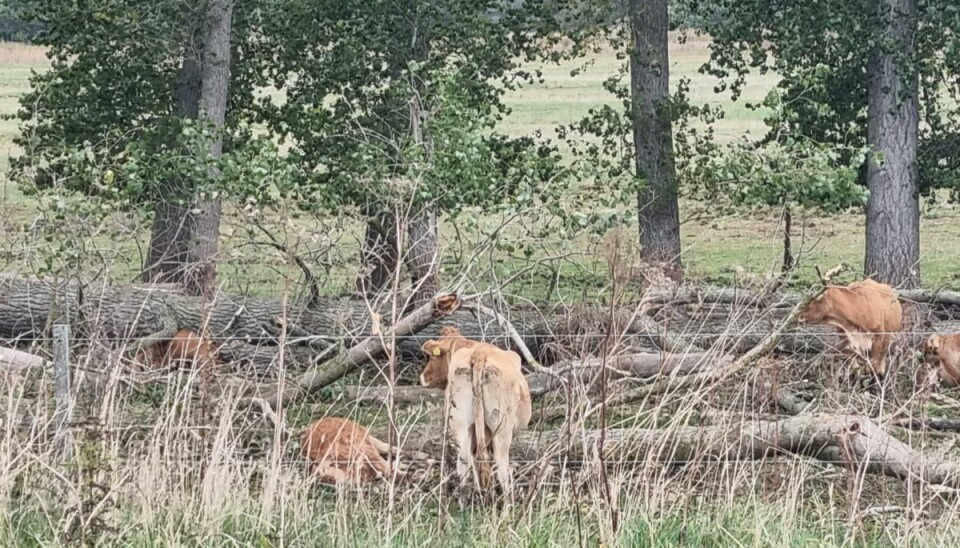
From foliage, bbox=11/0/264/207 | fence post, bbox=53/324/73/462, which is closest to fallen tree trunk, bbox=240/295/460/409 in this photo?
fence post, bbox=53/324/73/462

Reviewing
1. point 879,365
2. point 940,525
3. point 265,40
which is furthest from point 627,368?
point 265,40

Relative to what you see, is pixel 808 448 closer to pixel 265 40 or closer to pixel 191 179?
pixel 191 179

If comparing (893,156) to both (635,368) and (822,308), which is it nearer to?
(822,308)

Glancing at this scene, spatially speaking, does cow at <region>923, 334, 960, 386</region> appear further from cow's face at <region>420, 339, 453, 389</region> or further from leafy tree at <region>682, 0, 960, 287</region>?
leafy tree at <region>682, 0, 960, 287</region>

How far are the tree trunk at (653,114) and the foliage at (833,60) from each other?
63cm


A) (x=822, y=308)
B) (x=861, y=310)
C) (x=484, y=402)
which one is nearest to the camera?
(x=484, y=402)

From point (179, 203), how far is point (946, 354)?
8627 millimetres

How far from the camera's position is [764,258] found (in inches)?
862

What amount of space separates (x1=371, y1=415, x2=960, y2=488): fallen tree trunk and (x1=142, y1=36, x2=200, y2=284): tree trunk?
807 centimetres

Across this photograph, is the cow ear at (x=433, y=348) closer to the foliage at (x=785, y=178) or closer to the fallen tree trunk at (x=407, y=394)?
the fallen tree trunk at (x=407, y=394)

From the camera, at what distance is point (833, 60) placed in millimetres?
18031

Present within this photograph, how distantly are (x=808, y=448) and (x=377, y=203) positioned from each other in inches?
286

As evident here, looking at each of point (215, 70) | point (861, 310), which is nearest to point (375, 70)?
point (215, 70)

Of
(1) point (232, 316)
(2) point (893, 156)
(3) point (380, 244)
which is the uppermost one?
(2) point (893, 156)
